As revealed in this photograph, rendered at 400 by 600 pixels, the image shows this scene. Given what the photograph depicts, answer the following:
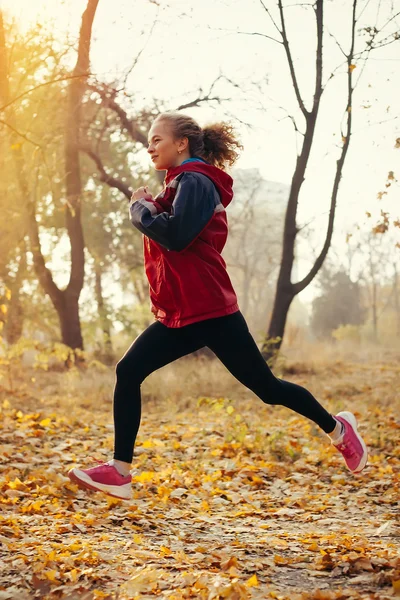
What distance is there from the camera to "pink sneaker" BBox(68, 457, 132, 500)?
4.05 metres

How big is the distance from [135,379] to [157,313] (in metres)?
0.39

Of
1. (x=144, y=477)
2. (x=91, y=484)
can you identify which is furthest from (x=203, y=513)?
(x=91, y=484)

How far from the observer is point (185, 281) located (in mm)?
3783

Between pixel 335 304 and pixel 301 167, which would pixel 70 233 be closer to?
pixel 301 167

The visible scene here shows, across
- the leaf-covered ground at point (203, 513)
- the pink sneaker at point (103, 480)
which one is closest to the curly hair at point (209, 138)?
the pink sneaker at point (103, 480)

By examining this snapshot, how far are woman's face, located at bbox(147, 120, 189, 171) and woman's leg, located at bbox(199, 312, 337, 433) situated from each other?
0.94 metres

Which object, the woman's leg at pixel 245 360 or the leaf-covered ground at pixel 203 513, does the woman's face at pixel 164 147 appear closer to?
the woman's leg at pixel 245 360

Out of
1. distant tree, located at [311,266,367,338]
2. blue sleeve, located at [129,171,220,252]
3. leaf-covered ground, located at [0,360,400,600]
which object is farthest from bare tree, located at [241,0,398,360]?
distant tree, located at [311,266,367,338]

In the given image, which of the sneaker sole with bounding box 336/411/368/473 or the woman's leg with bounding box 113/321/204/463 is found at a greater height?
the woman's leg with bounding box 113/321/204/463

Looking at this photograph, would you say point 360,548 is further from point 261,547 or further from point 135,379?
point 135,379

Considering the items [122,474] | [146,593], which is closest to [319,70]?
[122,474]

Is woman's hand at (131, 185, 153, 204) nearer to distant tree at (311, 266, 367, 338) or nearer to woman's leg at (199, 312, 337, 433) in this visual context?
woman's leg at (199, 312, 337, 433)

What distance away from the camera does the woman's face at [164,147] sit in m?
3.99

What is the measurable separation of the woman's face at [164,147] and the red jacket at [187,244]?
0.23ft
